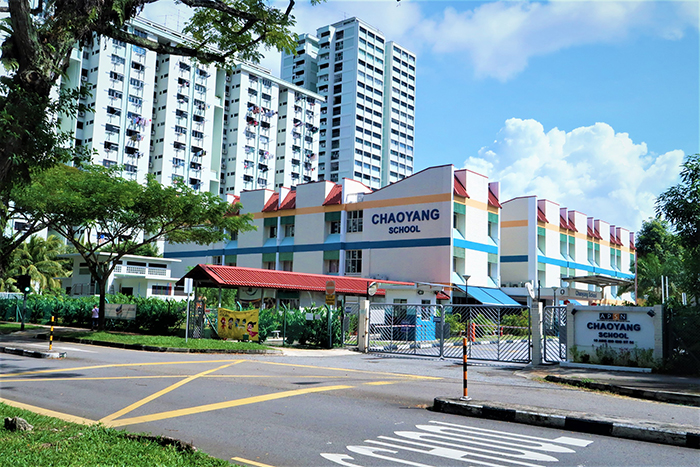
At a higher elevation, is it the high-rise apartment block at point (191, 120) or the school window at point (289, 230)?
the high-rise apartment block at point (191, 120)

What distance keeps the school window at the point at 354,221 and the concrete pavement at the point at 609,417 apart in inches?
1197

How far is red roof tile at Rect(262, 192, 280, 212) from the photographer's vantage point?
170 ft

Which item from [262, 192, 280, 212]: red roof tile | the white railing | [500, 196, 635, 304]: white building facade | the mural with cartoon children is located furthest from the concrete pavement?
the white railing

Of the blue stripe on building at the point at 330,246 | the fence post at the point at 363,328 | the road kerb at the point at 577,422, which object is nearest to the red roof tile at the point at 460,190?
the blue stripe on building at the point at 330,246

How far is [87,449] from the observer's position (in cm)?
632

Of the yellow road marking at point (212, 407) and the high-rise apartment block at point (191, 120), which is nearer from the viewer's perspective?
the yellow road marking at point (212, 407)

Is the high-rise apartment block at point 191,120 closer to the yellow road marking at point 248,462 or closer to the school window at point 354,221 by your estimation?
the school window at point 354,221

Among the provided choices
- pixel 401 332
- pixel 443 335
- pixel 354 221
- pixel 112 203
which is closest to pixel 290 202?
pixel 354 221

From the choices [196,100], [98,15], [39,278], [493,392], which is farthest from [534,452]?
[196,100]

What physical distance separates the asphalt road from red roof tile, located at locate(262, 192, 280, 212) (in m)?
35.3

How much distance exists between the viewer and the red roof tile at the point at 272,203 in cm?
5188

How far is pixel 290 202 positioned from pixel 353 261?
869 centimetres

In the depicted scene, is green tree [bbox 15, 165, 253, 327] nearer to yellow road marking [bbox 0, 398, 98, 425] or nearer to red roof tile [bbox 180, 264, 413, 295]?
red roof tile [bbox 180, 264, 413, 295]

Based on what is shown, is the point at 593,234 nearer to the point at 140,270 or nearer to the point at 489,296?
→ the point at 489,296
